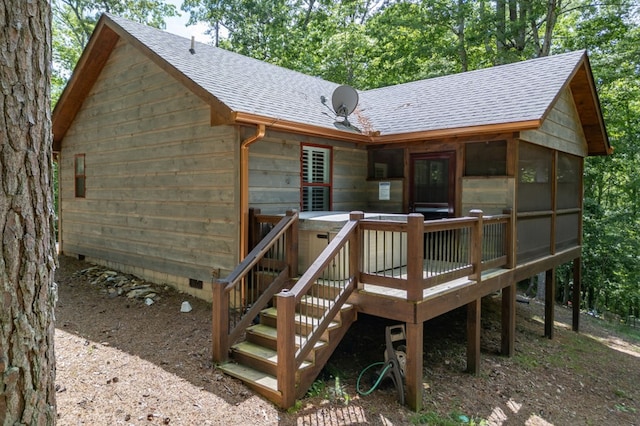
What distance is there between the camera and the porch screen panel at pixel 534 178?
724 centimetres

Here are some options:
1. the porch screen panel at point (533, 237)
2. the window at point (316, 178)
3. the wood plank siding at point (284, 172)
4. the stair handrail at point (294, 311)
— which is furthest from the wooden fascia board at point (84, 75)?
the porch screen panel at point (533, 237)

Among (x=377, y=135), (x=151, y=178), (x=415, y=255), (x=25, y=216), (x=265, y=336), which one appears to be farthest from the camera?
(x=377, y=135)

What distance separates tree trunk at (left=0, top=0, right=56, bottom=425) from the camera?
79.9 inches

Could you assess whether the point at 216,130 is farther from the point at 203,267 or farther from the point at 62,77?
the point at 62,77

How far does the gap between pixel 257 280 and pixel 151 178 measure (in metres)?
3.53


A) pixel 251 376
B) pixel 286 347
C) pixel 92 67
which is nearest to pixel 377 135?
pixel 286 347

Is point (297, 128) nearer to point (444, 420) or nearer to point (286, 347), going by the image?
point (286, 347)

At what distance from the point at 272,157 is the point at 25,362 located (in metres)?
5.27

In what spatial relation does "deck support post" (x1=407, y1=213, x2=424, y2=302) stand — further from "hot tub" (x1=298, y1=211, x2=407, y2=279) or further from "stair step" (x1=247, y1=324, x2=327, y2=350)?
"stair step" (x1=247, y1=324, x2=327, y2=350)

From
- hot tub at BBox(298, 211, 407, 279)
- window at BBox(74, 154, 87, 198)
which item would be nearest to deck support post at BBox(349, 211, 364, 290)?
hot tub at BBox(298, 211, 407, 279)

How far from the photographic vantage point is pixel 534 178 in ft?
25.4

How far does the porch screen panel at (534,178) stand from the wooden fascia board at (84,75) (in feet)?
28.0

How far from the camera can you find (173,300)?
7414 mm

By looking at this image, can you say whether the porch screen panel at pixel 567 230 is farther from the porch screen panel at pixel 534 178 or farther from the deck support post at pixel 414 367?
the deck support post at pixel 414 367
